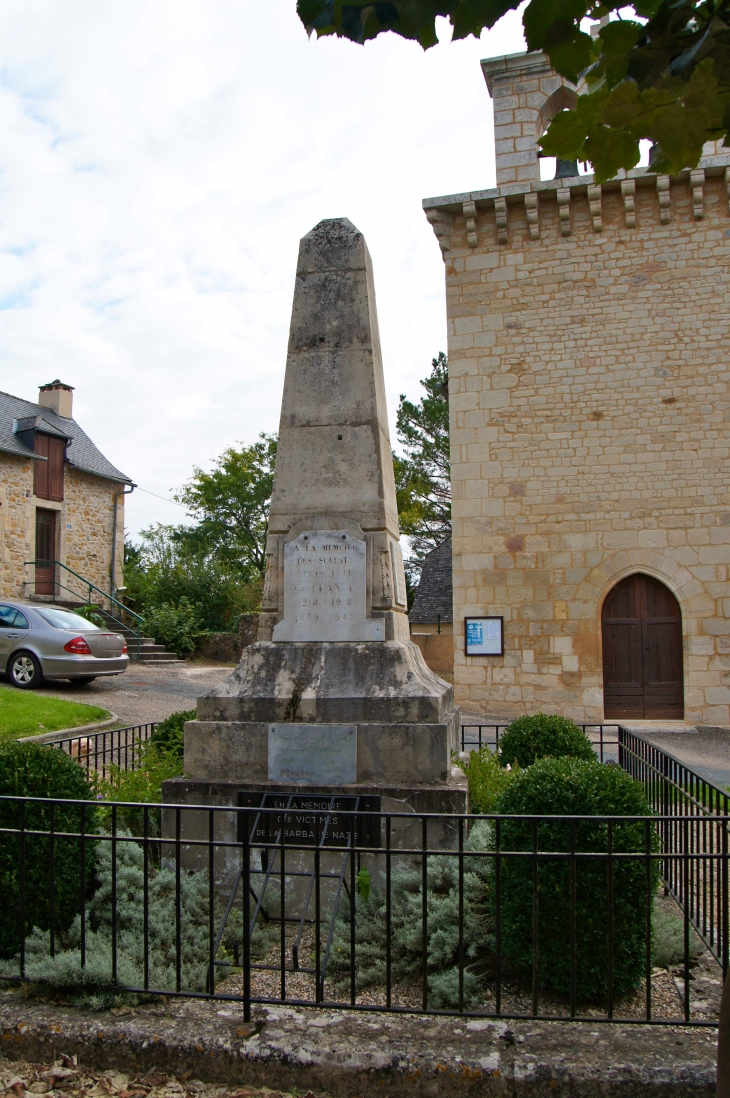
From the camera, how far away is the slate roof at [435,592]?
21547 mm

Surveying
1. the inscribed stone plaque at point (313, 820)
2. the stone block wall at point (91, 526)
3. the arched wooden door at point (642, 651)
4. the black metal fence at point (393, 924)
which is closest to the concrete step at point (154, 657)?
the stone block wall at point (91, 526)

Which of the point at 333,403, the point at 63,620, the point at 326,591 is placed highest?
the point at 333,403

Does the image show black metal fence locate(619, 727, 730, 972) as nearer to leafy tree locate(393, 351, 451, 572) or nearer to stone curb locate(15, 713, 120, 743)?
stone curb locate(15, 713, 120, 743)

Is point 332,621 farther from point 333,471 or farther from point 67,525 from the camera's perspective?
point 67,525

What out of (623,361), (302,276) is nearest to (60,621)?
(302,276)

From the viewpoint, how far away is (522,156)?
12.7 meters

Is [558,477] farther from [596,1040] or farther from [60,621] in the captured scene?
[596,1040]

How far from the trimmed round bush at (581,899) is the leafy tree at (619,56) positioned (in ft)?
7.75

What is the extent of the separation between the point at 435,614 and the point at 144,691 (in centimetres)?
1017

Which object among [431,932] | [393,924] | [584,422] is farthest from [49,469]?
[431,932]

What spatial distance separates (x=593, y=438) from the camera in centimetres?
1212

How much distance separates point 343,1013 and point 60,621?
34.8 ft

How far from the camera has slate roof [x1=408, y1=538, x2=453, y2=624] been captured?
2155 centimetres

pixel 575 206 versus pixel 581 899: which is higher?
pixel 575 206
